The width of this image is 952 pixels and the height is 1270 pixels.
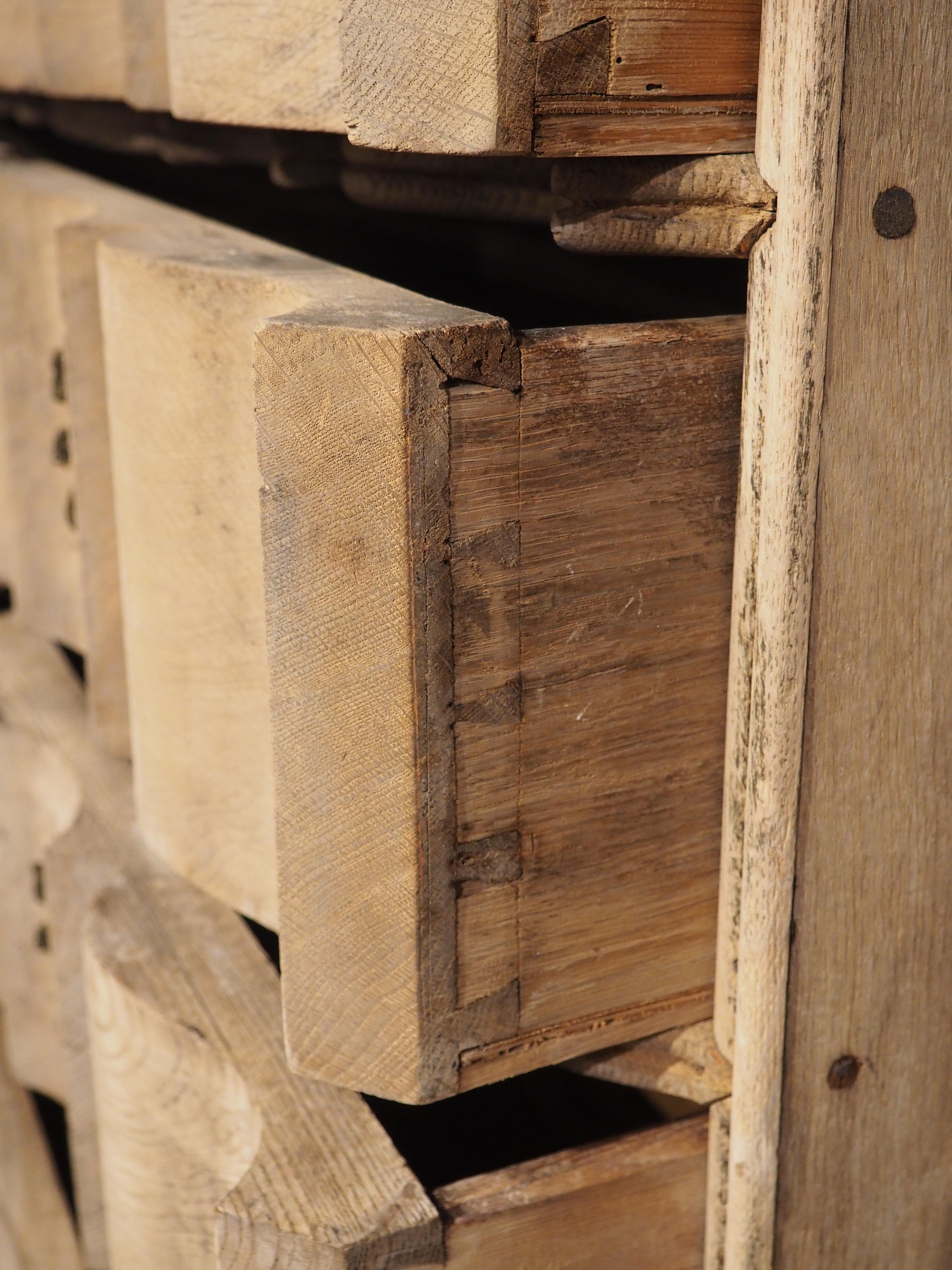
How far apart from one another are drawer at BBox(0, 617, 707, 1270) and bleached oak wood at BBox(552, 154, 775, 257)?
701mm

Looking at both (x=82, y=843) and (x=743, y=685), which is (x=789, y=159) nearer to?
(x=743, y=685)

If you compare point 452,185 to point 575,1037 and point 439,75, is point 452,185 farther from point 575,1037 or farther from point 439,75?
point 575,1037

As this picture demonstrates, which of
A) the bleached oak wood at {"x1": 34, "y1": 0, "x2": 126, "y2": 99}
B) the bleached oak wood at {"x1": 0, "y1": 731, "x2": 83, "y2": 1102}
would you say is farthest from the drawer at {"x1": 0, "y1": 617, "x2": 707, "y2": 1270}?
the bleached oak wood at {"x1": 34, "y1": 0, "x2": 126, "y2": 99}

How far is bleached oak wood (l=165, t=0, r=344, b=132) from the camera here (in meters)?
1.15

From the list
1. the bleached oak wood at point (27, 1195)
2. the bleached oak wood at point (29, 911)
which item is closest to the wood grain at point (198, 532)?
the bleached oak wood at point (29, 911)

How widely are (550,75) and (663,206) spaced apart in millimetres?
145

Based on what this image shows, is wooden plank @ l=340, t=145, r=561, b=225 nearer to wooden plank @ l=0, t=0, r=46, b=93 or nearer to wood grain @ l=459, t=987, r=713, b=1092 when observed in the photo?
wooden plank @ l=0, t=0, r=46, b=93

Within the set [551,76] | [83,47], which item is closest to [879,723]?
[551,76]

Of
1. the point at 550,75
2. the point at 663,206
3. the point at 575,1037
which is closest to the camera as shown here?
the point at 550,75

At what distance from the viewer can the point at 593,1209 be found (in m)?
1.14

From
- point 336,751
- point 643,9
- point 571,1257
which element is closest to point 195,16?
point 643,9

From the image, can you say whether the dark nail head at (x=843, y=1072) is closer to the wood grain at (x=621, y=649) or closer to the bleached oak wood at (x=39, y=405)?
the wood grain at (x=621, y=649)

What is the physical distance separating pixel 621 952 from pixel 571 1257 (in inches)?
9.9

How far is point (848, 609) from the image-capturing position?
1028mm
